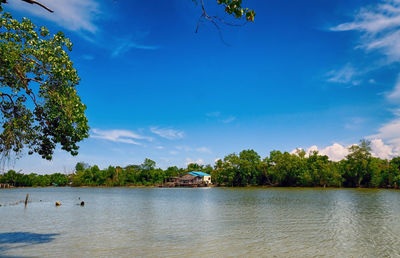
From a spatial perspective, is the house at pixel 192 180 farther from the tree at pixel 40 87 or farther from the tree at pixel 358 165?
the tree at pixel 40 87

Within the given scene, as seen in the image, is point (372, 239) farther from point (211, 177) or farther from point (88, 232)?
point (211, 177)

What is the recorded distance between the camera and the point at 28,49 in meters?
9.30

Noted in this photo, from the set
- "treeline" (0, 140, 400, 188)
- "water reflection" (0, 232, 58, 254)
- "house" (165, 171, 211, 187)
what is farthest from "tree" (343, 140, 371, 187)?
"water reflection" (0, 232, 58, 254)

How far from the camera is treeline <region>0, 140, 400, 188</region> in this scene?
80375mm

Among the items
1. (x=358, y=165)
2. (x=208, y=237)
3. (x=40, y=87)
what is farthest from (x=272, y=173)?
(x=40, y=87)

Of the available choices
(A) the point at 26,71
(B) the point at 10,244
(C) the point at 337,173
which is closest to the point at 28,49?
(A) the point at 26,71

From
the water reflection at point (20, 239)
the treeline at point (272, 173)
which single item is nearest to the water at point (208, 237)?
the water reflection at point (20, 239)

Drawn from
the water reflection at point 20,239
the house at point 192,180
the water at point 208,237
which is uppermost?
the house at point 192,180

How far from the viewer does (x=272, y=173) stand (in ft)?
323

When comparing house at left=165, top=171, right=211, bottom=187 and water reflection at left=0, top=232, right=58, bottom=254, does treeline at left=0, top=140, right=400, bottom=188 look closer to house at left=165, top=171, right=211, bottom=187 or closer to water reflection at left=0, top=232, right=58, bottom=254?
house at left=165, top=171, right=211, bottom=187

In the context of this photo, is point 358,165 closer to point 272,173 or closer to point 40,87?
point 272,173

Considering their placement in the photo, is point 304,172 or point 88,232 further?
point 304,172

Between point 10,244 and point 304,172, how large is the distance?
8849cm

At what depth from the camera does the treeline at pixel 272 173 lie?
8038cm
